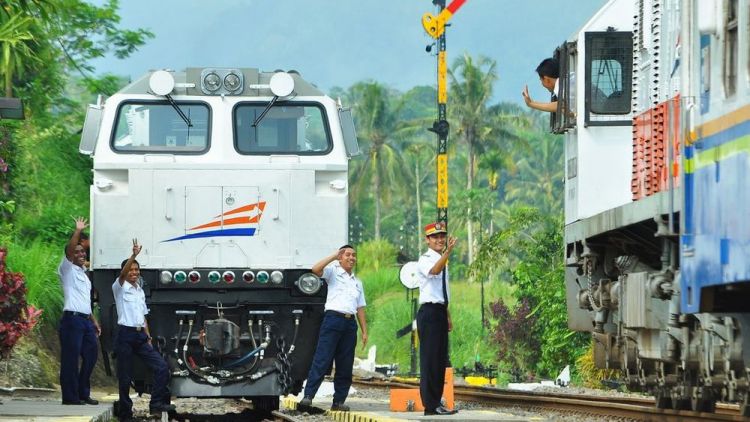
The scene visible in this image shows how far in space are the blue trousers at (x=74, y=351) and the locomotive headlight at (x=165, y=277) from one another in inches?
33.7

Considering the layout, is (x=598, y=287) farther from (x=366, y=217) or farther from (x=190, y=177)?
(x=366, y=217)

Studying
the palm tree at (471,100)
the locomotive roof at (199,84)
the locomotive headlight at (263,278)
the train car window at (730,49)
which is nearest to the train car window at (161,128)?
the locomotive roof at (199,84)

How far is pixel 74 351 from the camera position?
610 inches

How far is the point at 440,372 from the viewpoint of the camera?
47.0 feet


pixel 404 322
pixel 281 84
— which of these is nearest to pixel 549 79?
pixel 281 84

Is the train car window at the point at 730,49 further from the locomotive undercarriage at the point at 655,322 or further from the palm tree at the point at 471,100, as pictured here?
the palm tree at the point at 471,100

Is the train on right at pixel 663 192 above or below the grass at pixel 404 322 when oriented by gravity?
above

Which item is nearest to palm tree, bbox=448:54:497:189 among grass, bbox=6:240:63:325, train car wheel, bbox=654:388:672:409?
grass, bbox=6:240:63:325

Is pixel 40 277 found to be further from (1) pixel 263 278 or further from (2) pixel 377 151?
(2) pixel 377 151

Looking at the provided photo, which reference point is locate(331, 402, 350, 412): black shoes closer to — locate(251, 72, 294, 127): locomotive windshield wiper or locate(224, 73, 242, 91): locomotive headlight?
locate(251, 72, 294, 127): locomotive windshield wiper

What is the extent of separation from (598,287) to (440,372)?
5.62ft

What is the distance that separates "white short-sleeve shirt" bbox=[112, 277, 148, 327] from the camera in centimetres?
1495

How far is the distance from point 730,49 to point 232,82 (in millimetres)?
8599

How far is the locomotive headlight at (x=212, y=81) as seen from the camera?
16328 mm
